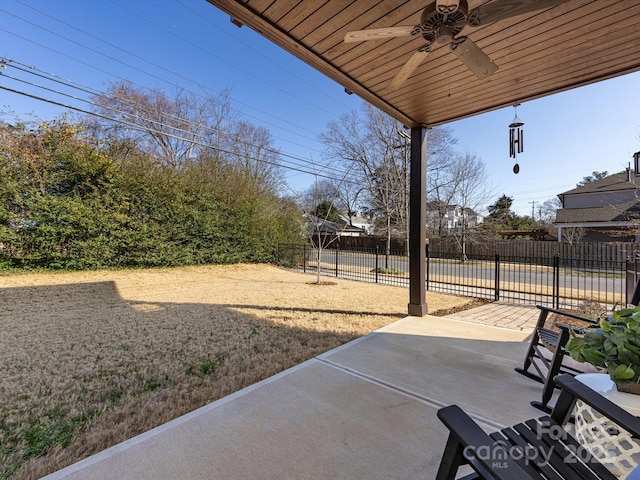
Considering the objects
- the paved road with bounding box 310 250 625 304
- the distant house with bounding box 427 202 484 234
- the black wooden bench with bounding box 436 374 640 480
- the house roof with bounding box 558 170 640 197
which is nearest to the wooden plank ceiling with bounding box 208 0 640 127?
the black wooden bench with bounding box 436 374 640 480

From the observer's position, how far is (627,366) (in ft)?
3.43

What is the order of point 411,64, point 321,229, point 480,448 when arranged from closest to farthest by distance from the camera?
1. point 480,448
2. point 411,64
3. point 321,229

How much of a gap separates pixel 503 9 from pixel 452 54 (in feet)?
2.38

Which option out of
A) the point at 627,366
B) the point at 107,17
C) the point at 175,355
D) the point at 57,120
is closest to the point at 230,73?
the point at 107,17

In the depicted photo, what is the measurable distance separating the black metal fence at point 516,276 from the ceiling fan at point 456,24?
364 centimetres

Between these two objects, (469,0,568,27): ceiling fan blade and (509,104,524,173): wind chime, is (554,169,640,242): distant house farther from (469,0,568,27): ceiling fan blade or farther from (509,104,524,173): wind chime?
(469,0,568,27): ceiling fan blade

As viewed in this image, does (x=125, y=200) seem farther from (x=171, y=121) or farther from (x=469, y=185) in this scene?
(x=469, y=185)

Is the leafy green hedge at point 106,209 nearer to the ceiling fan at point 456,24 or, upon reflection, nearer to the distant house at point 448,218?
the ceiling fan at point 456,24

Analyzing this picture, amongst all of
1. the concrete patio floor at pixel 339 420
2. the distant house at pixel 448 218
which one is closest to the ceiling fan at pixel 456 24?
the concrete patio floor at pixel 339 420

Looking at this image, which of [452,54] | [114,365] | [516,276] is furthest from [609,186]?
[114,365]

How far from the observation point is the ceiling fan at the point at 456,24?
1822 millimetres

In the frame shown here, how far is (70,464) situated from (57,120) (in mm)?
9947

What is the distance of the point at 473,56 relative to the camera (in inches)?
87.4

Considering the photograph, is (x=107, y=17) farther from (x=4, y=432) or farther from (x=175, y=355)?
(x=4, y=432)
